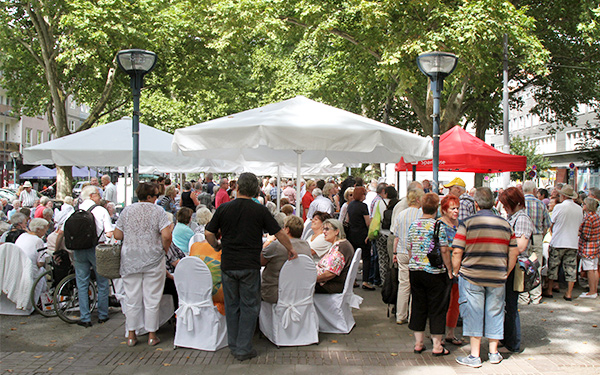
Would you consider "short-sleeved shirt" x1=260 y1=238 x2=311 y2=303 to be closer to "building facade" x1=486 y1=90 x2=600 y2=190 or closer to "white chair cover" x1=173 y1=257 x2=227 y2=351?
"white chair cover" x1=173 y1=257 x2=227 y2=351

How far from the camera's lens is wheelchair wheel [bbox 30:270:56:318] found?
723cm

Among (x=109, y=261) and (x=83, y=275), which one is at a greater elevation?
(x=109, y=261)

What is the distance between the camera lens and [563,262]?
29.3 ft

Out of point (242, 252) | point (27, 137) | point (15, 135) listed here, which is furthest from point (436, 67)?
point (27, 137)

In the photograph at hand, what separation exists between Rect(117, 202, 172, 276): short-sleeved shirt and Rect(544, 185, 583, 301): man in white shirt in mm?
6412

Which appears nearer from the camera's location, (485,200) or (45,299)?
(485,200)

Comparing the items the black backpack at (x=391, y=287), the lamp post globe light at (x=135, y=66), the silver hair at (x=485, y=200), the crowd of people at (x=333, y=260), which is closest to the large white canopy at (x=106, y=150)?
the lamp post globe light at (x=135, y=66)

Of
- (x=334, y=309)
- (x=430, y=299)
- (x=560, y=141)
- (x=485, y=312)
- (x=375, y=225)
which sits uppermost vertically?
(x=560, y=141)

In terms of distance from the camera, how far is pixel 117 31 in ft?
63.1

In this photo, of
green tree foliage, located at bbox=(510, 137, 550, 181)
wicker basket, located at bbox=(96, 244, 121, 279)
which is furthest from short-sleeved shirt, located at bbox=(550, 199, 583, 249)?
green tree foliage, located at bbox=(510, 137, 550, 181)

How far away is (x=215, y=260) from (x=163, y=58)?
19365 millimetres

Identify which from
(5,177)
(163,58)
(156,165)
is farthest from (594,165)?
(5,177)

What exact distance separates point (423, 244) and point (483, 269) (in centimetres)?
61

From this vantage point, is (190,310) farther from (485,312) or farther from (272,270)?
(485,312)
